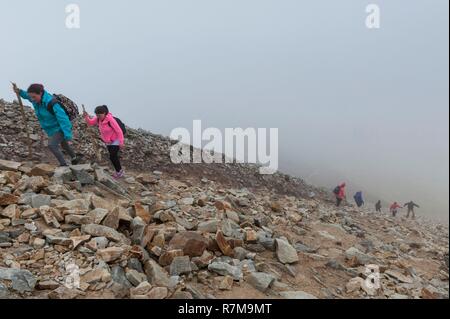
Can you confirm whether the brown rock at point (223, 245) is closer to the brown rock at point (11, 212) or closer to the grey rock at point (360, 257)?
the grey rock at point (360, 257)

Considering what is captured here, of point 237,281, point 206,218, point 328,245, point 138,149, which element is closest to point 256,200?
point 328,245

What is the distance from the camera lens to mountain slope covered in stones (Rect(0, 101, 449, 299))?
17.9 ft

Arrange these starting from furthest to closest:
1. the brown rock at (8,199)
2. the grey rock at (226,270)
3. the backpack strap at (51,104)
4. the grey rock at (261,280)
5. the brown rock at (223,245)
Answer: the backpack strap at (51,104)
the brown rock at (223,245)
the brown rock at (8,199)
the grey rock at (226,270)
the grey rock at (261,280)

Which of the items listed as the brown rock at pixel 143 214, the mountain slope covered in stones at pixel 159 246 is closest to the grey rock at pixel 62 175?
the mountain slope covered in stones at pixel 159 246

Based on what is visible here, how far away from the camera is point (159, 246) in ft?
21.9

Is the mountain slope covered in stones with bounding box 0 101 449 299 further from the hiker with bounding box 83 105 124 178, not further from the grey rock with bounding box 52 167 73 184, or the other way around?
the hiker with bounding box 83 105 124 178

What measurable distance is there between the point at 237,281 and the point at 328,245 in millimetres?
4619

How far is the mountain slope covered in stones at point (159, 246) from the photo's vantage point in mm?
5441

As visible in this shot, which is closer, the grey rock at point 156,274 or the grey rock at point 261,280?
the grey rock at point 156,274

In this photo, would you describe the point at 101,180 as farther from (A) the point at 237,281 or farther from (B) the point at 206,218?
(A) the point at 237,281

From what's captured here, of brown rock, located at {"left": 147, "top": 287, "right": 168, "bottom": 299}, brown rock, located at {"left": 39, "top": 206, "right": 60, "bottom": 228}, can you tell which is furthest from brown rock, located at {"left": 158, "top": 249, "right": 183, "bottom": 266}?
brown rock, located at {"left": 39, "top": 206, "right": 60, "bottom": 228}

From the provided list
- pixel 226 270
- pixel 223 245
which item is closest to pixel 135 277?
pixel 226 270

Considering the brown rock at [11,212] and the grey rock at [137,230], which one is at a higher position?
the brown rock at [11,212]

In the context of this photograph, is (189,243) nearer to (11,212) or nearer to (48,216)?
(48,216)
